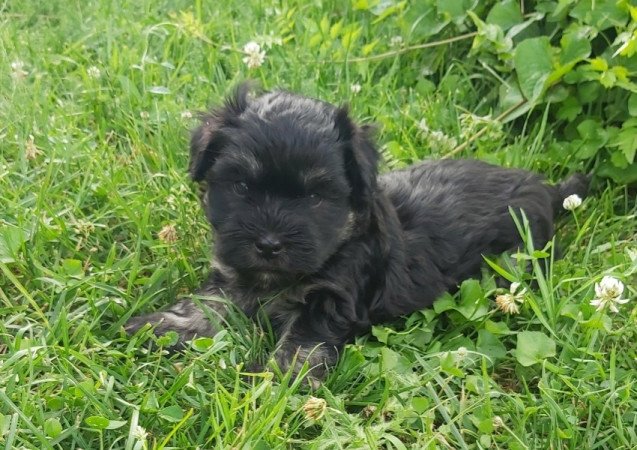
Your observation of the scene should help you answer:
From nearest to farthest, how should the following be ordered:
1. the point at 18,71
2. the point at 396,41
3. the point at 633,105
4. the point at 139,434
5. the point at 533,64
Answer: the point at 139,434, the point at 633,105, the point at 533,64, the point at 18,71, the point at 396,41

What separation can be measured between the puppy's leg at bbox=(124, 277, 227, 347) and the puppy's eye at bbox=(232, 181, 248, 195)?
1.47ft

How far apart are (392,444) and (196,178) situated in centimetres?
131

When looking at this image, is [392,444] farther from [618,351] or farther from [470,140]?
[470,140]

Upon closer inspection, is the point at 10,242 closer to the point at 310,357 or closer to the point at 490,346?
the point at 310,357

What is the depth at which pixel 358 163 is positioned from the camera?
3.31m

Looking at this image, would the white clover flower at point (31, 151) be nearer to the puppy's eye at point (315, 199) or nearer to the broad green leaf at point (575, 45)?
the puppy's eye at point (315, 199)

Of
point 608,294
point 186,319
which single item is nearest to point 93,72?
point 186,319

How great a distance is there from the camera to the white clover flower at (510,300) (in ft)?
11.0

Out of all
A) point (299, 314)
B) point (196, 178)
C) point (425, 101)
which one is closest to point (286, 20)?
point (425, 101)

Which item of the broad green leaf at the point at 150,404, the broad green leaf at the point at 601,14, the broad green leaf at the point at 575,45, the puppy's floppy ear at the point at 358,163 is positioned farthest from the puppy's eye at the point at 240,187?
the broad green leaf at the point at 601,14

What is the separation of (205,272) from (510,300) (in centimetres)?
131

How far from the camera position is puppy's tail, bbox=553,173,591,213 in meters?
4.23

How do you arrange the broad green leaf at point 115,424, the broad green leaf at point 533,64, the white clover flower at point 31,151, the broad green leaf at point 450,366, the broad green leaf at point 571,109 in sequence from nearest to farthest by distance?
the broad green leaf at point 115,424, the broad green leaf at point 450,366, the white clover flower at point 31,151, the broad green leaf at point 533,64, the broad green leaf at point 571,109

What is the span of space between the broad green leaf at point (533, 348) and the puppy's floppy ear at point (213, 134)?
134 centimetres
